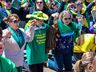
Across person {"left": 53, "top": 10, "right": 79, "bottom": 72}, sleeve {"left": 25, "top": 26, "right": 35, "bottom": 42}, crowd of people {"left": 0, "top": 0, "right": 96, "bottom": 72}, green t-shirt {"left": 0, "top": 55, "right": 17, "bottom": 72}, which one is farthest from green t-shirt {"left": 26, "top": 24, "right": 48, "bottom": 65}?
green t-shirt {"left": 0, "top": 55, "right": 17, "bottom": 72}

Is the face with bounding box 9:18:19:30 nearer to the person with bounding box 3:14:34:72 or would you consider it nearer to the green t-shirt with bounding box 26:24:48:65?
the person with bounding box 3:14:34:72

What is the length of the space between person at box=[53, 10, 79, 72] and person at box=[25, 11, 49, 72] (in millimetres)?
596

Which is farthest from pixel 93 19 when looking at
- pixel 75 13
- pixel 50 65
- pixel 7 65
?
pixel 7 65

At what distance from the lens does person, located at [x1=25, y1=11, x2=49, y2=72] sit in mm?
7617

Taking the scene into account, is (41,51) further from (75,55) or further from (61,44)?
(75,55)

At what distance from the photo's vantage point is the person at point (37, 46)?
7617 mm

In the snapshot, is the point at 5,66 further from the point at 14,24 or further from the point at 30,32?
the point at 30,32

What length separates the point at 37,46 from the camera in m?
7.67

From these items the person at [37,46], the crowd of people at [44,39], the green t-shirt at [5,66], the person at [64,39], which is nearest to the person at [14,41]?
the crowd of people at [44,39]

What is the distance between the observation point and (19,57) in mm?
6605

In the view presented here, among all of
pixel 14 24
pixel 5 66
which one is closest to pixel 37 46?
pixel 14 24

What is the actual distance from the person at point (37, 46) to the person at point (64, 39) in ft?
1.95

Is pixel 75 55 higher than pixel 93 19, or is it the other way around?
pixel 93 19

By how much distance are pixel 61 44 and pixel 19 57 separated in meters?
1.90
